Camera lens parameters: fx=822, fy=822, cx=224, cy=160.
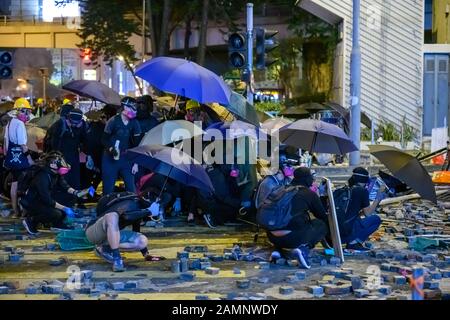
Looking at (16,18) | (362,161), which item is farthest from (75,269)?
(16,18)

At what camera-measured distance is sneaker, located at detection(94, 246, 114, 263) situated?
391 inches

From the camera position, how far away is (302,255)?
9.90 meters

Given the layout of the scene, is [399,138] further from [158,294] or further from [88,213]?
[158,294]

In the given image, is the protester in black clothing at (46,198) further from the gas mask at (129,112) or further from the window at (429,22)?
the window at (429,22)

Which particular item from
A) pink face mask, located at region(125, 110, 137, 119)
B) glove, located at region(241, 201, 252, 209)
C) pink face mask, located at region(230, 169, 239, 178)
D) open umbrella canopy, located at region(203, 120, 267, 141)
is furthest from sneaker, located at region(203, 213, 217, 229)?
pink face mask, located at region(125, 110, 137, 119)

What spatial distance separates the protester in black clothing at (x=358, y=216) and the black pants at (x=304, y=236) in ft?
2.17

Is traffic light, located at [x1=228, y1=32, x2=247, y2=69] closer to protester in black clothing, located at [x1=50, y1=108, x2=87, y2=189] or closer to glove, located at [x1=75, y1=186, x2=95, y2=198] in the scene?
protester in black clothing, located at [x1=50, y1=108, x2=87, y2=189]

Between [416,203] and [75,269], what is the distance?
803 centimetres

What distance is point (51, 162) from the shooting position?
11.7m

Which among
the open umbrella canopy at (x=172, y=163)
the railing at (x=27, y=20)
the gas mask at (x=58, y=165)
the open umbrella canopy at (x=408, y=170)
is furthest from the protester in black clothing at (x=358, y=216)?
the railing at (x=27, y=20)

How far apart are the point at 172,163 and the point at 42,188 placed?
2625mm

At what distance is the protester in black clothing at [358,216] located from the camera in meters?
10.7

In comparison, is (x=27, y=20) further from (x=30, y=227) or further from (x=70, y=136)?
(x=30, y=227)
